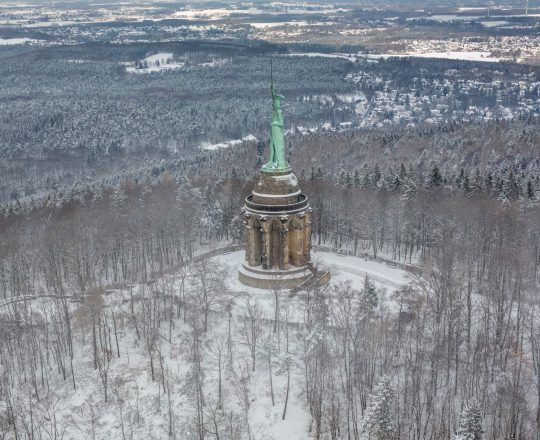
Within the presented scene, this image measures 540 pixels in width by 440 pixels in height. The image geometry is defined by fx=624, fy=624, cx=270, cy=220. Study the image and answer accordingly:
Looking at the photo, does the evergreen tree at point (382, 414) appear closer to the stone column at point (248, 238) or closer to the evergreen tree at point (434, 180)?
the stone column at point (248, 238)

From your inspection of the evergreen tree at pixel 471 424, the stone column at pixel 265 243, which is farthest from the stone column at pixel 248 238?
the evergreen tree at pixel 471 424

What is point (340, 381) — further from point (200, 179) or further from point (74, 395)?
point (200, 179)

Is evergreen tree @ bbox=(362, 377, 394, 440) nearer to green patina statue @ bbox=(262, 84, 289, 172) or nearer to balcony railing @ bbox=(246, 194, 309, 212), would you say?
balcony railing @ bbox=(246, 194, 309, 212)

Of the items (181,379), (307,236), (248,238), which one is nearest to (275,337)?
(181,379)

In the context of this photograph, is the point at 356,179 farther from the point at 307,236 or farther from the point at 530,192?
the point at 307,236

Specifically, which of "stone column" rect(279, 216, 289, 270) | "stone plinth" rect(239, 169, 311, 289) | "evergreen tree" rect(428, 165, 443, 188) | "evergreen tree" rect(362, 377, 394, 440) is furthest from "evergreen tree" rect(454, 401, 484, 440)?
"evergreen tree" rect(428, 165, 443, 188)

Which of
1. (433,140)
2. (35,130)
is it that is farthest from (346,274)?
(35,130)
